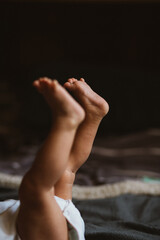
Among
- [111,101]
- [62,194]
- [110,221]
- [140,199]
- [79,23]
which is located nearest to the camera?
[62,194]

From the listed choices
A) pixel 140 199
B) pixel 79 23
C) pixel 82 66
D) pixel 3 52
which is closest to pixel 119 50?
pixel 79 23

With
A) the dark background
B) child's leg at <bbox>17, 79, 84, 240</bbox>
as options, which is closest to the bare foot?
child's leg at <bbox>17, 79, 84, 240</bbox>

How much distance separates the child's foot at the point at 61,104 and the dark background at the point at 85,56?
98 cm

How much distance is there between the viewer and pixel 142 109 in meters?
1.47

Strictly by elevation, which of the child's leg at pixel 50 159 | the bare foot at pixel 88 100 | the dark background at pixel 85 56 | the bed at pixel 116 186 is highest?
the dark background at pixel 85 56

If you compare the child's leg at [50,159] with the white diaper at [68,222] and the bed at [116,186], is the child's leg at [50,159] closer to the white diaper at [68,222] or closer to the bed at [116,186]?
the white diaper at [68,222]

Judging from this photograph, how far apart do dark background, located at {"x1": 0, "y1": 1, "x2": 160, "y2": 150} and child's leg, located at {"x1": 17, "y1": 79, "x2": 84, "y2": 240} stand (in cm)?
94

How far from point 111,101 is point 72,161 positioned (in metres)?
0.89

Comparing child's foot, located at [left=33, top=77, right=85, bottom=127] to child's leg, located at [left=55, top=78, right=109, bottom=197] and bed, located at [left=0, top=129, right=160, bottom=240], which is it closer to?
child's leg, located at [left=55, top=78, right=109, bottom=197]

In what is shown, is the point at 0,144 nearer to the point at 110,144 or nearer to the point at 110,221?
the point at 110,144

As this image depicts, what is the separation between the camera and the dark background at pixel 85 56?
148 cm

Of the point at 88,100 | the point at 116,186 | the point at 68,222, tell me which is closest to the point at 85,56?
the point at 116,186

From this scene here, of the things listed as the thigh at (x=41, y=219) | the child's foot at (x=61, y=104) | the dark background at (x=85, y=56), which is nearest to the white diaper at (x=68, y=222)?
the thigh at (x=41, y=219)

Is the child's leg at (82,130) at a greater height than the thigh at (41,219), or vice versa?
the child's leg at (82,130)
